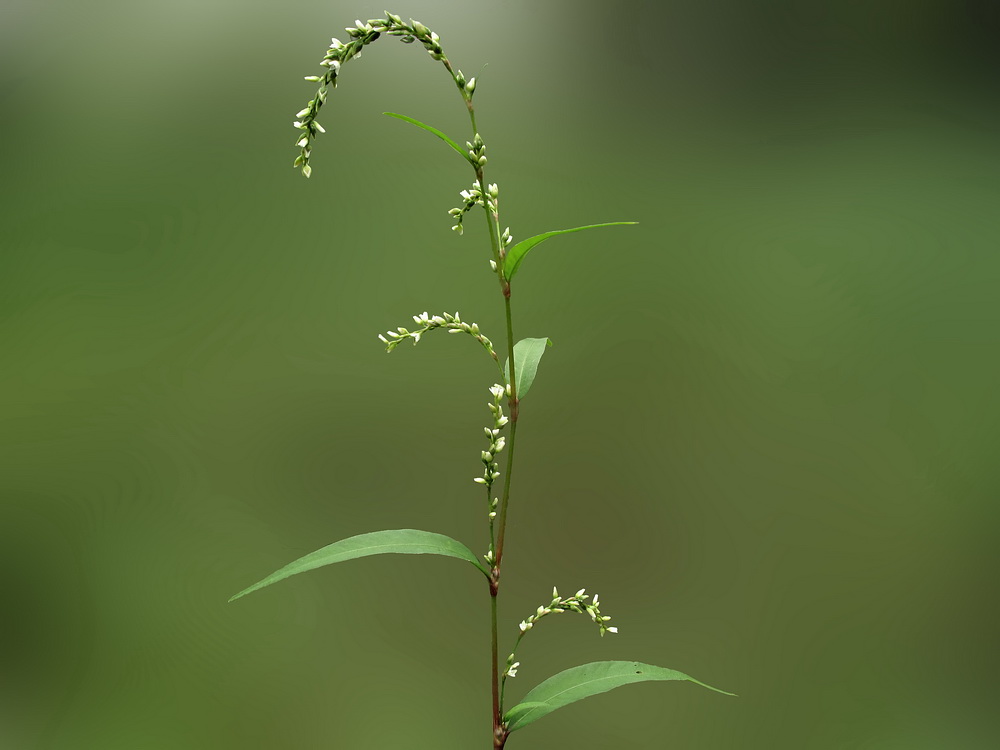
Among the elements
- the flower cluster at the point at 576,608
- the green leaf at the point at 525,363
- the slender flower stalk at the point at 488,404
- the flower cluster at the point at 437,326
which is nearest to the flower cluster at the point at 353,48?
the slender flower stalk at the point at 488,404

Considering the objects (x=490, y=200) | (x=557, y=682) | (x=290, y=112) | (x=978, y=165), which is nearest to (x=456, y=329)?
(x=490, y=200)

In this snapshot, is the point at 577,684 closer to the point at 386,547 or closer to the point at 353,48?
the point at 386,547

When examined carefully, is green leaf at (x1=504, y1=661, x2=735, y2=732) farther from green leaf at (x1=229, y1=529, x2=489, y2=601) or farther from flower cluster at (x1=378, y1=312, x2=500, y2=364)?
flower cluster at (x1=378, y1=312, x2=500, y2=364)

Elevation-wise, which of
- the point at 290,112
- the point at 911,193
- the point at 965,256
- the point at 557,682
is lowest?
the point at 557,682

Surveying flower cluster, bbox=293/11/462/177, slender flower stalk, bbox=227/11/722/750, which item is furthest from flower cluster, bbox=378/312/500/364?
flower cluster, bbox=293/11/462/177

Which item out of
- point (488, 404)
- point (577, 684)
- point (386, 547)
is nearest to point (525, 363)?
point (488, 404)

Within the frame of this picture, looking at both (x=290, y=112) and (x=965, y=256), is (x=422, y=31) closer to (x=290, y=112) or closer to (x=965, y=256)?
(x=290, y=112)
